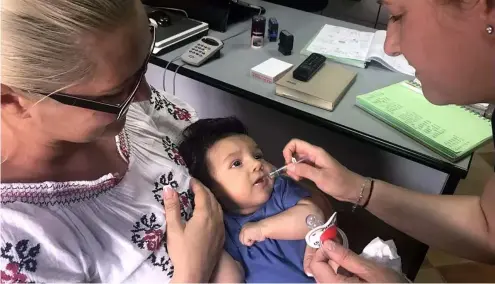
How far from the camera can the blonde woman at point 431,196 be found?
90 centimetres

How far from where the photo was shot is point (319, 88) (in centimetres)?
152

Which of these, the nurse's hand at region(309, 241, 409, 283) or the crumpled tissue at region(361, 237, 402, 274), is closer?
the nurse's hand at region(309, 241, 409, 283)

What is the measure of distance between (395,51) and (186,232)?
2.06 feet

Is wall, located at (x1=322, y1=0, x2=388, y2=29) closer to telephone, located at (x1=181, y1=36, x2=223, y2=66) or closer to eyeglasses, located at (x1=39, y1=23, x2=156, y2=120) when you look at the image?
telephone, located at (x1=181, y1=36, x2=223, y2=66)

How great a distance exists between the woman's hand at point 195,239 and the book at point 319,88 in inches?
18.9

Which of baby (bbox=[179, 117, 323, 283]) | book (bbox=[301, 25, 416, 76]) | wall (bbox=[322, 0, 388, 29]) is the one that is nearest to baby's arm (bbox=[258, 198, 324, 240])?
baby (bbox=[179, 117, 323, 283])

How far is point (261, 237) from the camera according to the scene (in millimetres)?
1310

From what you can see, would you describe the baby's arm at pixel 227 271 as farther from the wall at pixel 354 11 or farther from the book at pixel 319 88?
the wall at pixel 354 11

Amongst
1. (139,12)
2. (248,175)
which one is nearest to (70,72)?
(139,12)

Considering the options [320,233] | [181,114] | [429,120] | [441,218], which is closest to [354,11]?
[429,120]

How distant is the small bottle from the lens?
1785 millimetres

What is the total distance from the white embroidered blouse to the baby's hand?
19cm

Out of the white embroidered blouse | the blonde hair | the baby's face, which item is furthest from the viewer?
the baby's face

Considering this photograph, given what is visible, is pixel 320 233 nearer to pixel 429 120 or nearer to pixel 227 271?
pixel 227 271
